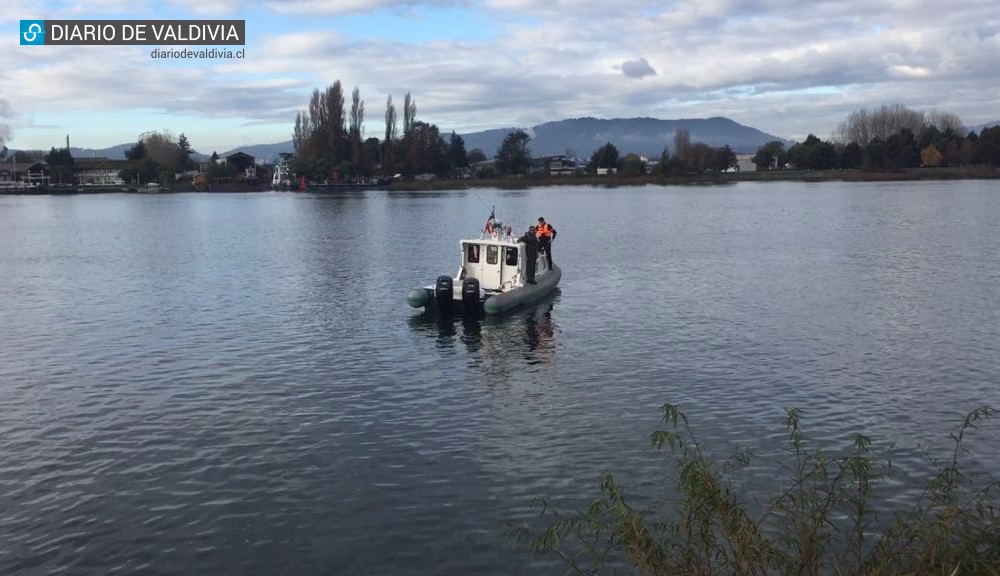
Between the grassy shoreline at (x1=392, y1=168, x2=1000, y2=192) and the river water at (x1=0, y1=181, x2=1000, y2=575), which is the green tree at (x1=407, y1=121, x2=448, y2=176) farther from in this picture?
the river water at (x1=0, y1=181, x2=1000, y2=575)

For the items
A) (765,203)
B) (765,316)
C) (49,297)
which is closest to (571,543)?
(765,316)

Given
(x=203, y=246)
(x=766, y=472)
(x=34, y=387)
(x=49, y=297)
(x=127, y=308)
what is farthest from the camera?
(x=203, y=246)

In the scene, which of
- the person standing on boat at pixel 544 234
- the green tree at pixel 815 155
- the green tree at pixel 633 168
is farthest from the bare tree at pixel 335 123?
the person standing on boat at pixel 544 234

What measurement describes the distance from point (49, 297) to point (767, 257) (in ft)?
128

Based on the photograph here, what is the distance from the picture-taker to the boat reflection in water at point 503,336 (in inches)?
1009

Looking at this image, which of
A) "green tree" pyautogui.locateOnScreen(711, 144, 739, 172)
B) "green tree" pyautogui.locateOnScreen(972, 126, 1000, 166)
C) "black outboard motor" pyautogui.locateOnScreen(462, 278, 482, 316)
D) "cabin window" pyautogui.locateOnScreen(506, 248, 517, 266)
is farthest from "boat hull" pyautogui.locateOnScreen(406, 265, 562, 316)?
"green tree" pyautogui.locateOnScreen(711, 144, 739, 172)

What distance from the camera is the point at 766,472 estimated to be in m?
16.2

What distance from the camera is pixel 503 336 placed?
29719 mm

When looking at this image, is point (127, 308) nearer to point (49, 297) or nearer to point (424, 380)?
point (49, 297)

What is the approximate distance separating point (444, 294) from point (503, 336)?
388cm

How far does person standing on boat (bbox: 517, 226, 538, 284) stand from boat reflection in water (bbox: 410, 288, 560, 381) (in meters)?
1.21

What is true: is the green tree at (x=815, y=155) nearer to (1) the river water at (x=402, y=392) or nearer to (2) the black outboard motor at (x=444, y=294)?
(1) the river water at (x=402, y=392)

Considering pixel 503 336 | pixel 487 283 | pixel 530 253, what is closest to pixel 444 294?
pixel 487 283

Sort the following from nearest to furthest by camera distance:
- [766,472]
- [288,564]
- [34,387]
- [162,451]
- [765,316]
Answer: [288,564]
[766,472]
[162,451]
[34,387]
[765,316]
